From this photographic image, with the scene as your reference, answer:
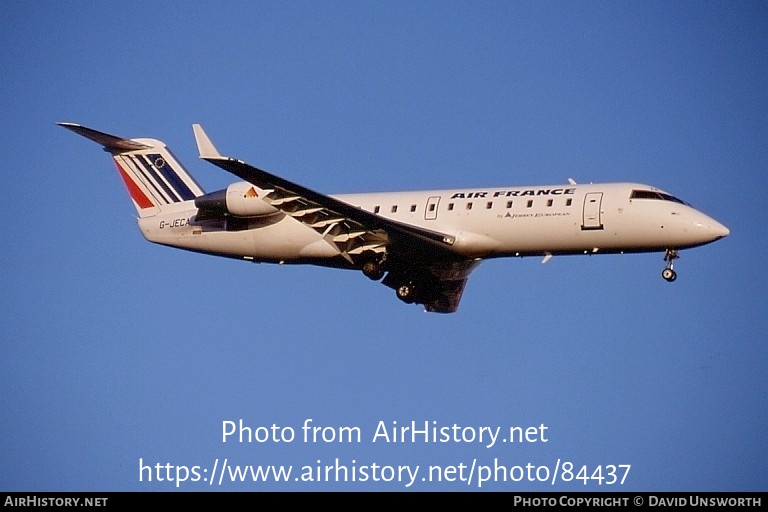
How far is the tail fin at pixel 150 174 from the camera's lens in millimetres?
38969

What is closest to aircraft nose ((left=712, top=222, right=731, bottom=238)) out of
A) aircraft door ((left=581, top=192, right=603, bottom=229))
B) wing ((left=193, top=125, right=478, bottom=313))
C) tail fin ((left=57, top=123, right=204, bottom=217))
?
aircraft door ((left=581, top=192, right=603, bottom=229))

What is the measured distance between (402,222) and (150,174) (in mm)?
7840

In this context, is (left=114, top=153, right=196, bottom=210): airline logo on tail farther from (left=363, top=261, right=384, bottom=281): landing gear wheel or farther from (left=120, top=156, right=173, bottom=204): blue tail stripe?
(left=363, top=261, right=384, bottom=281): landing gear wheel

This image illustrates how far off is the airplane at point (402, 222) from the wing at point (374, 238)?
0.11 feet

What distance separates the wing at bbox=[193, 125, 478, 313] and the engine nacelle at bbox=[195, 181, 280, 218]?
278 millimetres

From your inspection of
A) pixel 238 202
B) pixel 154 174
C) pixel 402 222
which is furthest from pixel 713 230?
pixel 154 174

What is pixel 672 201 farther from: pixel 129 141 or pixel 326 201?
pixel 129 141

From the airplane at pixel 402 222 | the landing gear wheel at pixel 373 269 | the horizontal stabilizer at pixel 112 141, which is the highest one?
the horizontal stabilizer at pixel 112 141

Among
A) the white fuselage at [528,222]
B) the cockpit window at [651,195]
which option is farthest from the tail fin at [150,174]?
the cockpit window at [651,195]

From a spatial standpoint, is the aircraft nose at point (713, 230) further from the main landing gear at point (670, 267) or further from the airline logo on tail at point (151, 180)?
the airline logo on tail at point (151, 180)

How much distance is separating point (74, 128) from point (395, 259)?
842cm

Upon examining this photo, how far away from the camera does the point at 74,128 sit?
35.7 metres

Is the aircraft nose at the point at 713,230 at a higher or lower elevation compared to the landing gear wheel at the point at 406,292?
higher
